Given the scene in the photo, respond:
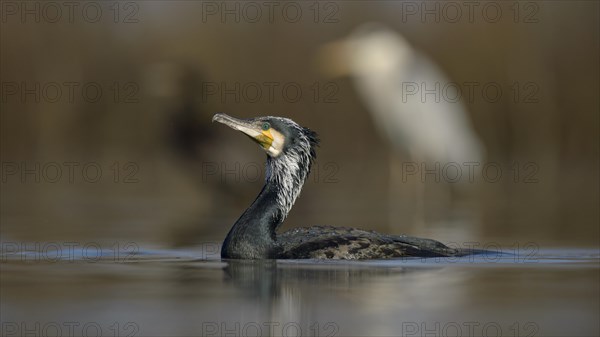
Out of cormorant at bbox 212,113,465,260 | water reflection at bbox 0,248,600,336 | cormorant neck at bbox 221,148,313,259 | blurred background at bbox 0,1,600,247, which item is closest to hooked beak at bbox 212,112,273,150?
cormorant at bbox 212,113,465,260

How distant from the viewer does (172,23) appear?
75.9ft

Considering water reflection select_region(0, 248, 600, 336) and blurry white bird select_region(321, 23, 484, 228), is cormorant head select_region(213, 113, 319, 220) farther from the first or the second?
blurry white bird select_region(321, 23, 484, 228)

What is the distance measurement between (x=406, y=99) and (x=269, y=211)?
1148 cm

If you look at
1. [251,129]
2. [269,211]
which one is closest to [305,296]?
[269,211]

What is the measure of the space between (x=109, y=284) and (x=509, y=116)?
16.8 metres

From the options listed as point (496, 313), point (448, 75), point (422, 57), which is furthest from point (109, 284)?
point (448, 75)

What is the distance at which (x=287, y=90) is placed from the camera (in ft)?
72.5

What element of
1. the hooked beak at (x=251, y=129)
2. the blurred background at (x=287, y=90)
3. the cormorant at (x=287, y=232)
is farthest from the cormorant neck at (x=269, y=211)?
the blurred background at (x=287, y=90)

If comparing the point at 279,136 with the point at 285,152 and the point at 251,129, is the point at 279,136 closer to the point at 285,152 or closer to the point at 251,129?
the point at 285,152

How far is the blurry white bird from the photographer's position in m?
19.3

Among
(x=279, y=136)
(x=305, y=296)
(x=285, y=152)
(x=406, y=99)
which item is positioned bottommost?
(x=305, y=296)

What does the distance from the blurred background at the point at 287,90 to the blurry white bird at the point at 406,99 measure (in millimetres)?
48

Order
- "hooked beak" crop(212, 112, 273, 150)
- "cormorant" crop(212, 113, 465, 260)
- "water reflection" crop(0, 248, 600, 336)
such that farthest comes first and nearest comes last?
"hooked beak" crop(212, 112, 273, 150), "cormorant" crop(212, 113, 465, 260), "water reflection" crop(0, 248, 600, 336)

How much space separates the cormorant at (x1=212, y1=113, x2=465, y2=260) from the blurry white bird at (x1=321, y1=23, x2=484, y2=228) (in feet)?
29.6
